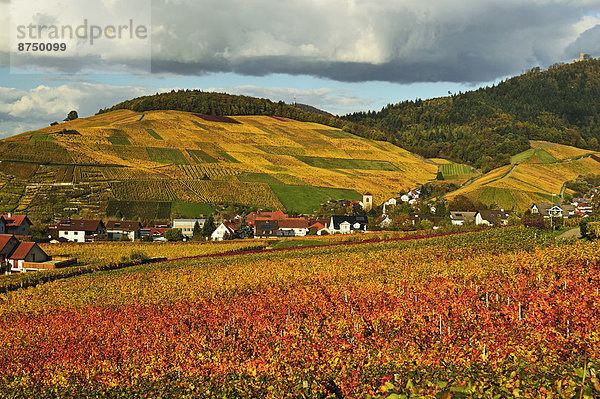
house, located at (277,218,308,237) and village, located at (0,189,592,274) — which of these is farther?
house, located at (277,218,308,237)

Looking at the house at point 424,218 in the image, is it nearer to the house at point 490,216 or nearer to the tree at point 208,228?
the house at point 490,216

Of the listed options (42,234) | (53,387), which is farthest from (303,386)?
(42,234)

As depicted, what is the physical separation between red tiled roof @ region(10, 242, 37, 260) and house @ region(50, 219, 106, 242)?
30595 millimetres

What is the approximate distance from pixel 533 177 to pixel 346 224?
193 ft

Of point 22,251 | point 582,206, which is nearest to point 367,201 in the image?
point 582,206

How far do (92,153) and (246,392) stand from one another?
411 ft

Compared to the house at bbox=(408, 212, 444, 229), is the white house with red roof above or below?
below

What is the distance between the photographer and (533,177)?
129125mm

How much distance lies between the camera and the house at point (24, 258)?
52.1m

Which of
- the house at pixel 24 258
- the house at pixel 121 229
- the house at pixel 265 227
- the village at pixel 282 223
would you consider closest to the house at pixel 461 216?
the village at pixel 282 223

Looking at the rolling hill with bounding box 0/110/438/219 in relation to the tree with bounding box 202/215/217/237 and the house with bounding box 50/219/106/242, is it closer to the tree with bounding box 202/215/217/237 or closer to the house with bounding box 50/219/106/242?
the house with bounding box 50/219/106/242

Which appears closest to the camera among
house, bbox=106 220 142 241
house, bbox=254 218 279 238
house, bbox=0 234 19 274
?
house, bbox=0 234 19 274

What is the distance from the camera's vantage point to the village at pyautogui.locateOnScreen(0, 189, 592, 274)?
8125 centimetres

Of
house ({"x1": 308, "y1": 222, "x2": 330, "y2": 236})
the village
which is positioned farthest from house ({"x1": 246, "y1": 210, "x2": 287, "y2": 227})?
house ({"x1": 308, "y1": 222, "x2": 330, "y2": 236})
